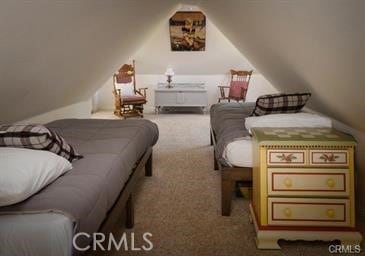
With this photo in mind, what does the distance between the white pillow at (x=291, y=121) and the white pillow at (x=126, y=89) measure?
5086mm

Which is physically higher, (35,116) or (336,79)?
(336,79)

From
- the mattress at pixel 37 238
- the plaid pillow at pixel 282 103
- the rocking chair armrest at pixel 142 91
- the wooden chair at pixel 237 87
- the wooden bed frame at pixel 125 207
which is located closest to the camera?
the mattress at pixel 37 238

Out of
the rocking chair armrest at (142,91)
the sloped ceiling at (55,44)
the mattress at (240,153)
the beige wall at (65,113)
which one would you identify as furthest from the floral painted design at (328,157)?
the rocking chair armrest at (142,91)

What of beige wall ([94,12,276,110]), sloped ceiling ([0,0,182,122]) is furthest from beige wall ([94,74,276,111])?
sloped ceiling ([0,0,182,122])

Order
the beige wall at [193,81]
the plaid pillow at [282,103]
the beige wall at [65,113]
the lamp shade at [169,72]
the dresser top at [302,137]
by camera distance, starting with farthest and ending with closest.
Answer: the beige wall at [193,81]
the lamp shade at [169,72]
the beige wall at [65,113]
the plaid pillow at [282,103]
the dresser top at [302,137]

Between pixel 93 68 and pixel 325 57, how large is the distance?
2498 mm

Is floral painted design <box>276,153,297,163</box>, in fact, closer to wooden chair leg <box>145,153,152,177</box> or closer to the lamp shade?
wooden chair leg <box>145,153,152,177</box>

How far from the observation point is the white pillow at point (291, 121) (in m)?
2.22

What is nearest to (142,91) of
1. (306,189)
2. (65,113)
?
(65,113)

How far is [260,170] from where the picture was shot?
6.16ft

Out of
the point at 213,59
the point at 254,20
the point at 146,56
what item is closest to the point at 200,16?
the point at 213,59

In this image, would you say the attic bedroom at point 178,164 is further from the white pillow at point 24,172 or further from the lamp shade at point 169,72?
the lamp shade at point 169,72

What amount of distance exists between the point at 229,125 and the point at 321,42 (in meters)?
1.23

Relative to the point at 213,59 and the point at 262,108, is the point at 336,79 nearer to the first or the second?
the point at 262,108
